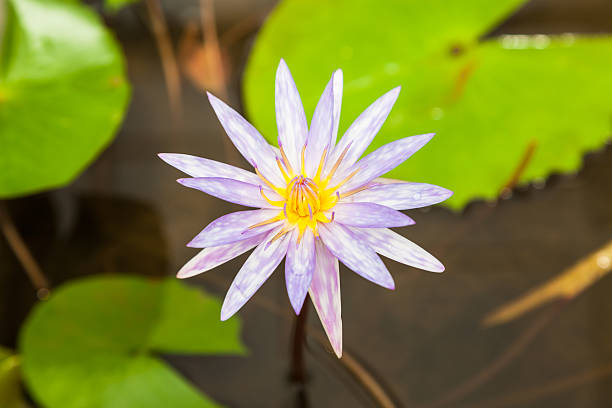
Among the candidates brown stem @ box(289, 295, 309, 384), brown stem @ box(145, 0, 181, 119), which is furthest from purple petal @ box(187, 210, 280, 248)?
brown stem @ box(145, 0, 181, 119)

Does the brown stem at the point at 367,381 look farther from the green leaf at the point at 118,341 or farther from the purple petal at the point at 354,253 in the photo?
the purple petal at the point at 354,253

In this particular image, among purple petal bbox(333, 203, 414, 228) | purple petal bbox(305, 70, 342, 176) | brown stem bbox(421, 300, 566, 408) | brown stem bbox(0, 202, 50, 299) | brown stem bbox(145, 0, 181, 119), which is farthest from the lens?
brown stem bbox(145, 0, 181, 119)

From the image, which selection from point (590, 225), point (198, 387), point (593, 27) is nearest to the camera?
point (198, 387)

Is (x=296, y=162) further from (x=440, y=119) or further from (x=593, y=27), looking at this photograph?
(x=593, y=27)

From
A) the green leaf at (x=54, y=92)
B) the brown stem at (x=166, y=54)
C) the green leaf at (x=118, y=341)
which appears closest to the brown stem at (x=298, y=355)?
the green leaf at (x=118, y=341)

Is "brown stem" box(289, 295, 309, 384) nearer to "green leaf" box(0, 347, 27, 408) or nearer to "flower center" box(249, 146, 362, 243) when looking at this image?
"flower center" box(249, 146, 362, 243)

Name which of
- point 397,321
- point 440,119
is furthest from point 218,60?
point 397,321

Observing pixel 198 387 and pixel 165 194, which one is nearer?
pixel 198 387
